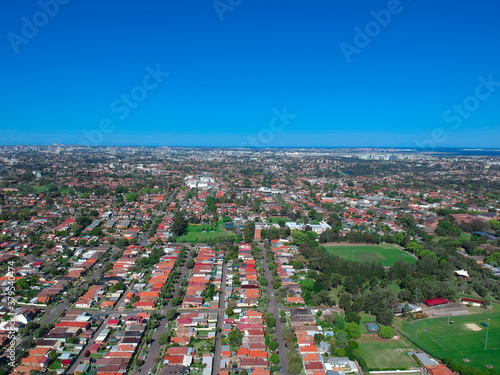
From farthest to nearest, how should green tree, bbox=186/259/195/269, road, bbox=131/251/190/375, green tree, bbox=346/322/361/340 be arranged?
green tree, bbox=186/259/195/269, green tree, bbox=346/322/361/340, road, bbox=131/251/190/375

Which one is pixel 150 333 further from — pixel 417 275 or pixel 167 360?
pixel 417 275

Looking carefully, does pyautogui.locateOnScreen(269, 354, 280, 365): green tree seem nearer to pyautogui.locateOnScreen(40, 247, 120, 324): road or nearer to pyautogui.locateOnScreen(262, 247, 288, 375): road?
pyautogui.locateOnScreen(262, 247, 288, 375): road

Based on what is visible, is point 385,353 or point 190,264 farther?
point 190,264

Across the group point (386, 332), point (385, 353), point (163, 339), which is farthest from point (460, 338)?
point (163, 339)

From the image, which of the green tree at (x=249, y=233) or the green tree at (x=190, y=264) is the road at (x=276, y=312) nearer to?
the green tree at (x=249, y=233)

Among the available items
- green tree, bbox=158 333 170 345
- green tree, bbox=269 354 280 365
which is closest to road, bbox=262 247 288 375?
green tree, bbox=269 354 280 365

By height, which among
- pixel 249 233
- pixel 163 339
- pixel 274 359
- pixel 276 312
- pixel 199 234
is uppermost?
pixel 249 233

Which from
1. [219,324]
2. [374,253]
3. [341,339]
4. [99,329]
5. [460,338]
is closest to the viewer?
[341,339]

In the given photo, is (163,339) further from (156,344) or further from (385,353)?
(385,353)

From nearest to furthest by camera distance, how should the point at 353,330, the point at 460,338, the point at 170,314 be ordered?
the point at 353,330 → the point at 460,338 → the point at 170,314
